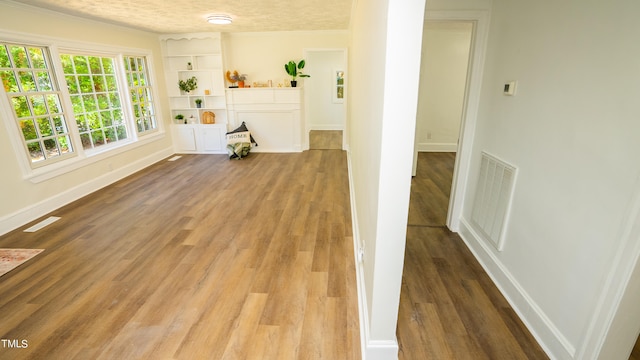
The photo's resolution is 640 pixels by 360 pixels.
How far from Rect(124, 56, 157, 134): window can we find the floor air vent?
218 inches

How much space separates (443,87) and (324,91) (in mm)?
3818

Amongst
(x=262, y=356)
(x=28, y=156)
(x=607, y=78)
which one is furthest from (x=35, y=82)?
(x=607, y=78)

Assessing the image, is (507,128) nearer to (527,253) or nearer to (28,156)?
(527,253)

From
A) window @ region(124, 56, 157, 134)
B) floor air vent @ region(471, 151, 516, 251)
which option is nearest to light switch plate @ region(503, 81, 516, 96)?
floor air vent @ region(471, 151, 516, 251)

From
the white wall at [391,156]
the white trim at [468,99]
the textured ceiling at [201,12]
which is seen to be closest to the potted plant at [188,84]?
the textured ceiling at [201,12]

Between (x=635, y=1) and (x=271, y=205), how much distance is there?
11.0 feet

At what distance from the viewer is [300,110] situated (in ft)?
20.8

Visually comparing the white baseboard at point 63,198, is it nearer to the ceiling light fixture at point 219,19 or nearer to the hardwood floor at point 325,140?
the ceiling light fixture at point 219,19

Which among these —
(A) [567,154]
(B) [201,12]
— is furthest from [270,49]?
(A) [567,154]

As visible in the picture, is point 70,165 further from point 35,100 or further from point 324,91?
point 324,91

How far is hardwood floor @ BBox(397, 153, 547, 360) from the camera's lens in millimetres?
1714

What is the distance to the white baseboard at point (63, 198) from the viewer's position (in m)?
3.21

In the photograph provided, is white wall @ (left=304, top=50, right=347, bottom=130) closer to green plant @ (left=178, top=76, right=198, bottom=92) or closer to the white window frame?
green plant @ (left=178, top=76, right=198, bottom=92)

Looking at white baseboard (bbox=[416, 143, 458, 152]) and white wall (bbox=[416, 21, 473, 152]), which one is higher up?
white wall (bbox=[416, 21, 473, 152])
